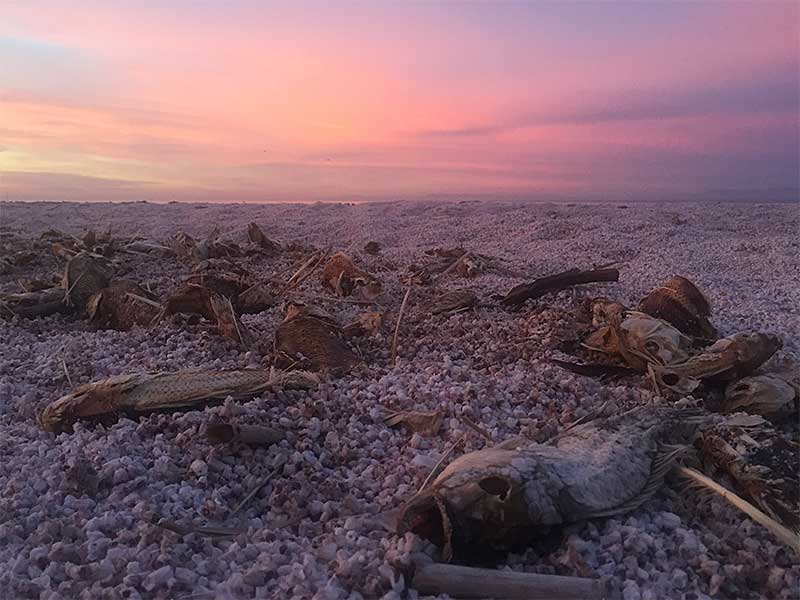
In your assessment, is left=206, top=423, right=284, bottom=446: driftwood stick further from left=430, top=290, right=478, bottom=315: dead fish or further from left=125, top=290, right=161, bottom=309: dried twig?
left=125, top=290, right=161, bottom=309: dried twig

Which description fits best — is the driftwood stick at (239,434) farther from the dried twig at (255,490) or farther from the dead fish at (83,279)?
the dead fish at (83,279)

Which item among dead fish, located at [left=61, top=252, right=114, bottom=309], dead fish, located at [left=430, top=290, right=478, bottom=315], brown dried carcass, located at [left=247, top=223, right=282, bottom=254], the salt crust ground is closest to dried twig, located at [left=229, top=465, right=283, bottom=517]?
the salt crust ground

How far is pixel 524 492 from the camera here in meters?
1.50

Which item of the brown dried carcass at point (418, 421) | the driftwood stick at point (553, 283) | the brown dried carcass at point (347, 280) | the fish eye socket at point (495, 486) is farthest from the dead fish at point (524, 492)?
the brown dried carcass at point (347, 280)

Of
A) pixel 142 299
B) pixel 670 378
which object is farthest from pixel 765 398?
pixel 142 299

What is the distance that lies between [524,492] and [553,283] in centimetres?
241

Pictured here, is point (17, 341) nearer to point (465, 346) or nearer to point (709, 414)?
point (465, 346)

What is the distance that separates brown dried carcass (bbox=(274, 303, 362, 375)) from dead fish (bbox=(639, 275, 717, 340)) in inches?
57.7

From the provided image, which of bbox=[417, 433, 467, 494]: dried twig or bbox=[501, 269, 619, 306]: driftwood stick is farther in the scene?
bbox=[501, 269, 619, 306]: driftwood stick

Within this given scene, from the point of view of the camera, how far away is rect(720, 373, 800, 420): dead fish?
218 centimetres

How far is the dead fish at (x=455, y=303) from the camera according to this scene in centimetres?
359

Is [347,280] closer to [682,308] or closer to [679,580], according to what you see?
[682,308]

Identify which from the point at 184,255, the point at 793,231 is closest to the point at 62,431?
the point at 184,255

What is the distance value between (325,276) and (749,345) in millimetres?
2930
